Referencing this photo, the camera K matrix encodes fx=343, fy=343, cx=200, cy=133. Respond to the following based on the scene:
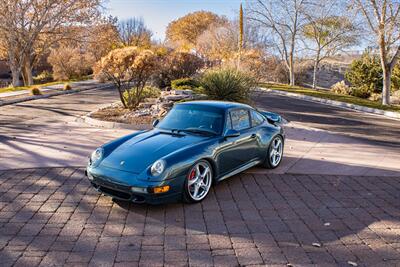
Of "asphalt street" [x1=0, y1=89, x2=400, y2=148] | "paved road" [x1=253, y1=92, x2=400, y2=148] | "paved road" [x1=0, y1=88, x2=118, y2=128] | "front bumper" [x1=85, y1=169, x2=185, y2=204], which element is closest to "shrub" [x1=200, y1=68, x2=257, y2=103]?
"asphalt street" [x1=0, y1=89, x2=400, y2=148]

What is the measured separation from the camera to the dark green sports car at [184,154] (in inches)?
174

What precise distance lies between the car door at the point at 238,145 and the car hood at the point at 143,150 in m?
0.46

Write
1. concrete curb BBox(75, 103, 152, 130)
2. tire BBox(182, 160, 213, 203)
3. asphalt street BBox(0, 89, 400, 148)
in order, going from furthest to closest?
asphalt street BBox(0, 89, 400, 148) → concrete curb BBox(75, 103, 152, 130) → tire BBox(182, 160, 213, 203)

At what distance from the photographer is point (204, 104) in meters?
5.87

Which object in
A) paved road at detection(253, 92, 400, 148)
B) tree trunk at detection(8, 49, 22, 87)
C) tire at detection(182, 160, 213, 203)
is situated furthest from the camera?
tree trunk at detection(8, 49, 22, 87)

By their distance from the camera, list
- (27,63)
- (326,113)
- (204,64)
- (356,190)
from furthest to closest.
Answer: (27,63)
(204,64)
(326,113)
(356,190)

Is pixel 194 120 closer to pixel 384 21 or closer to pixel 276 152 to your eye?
pixel 276 152

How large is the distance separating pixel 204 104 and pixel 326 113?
Result: 440 inches

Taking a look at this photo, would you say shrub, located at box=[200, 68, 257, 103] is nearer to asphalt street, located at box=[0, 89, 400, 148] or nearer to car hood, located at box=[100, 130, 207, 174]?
asphalt street, located at box=[0, 89, 400, 148]

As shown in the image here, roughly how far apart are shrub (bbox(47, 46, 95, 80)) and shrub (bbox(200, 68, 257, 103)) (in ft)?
103

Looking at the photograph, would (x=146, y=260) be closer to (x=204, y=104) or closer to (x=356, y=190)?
(x=204, y=104)

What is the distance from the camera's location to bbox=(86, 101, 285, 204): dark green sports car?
442 cm

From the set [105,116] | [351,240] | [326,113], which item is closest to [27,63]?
[105,116]

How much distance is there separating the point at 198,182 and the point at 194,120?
1164 mm
